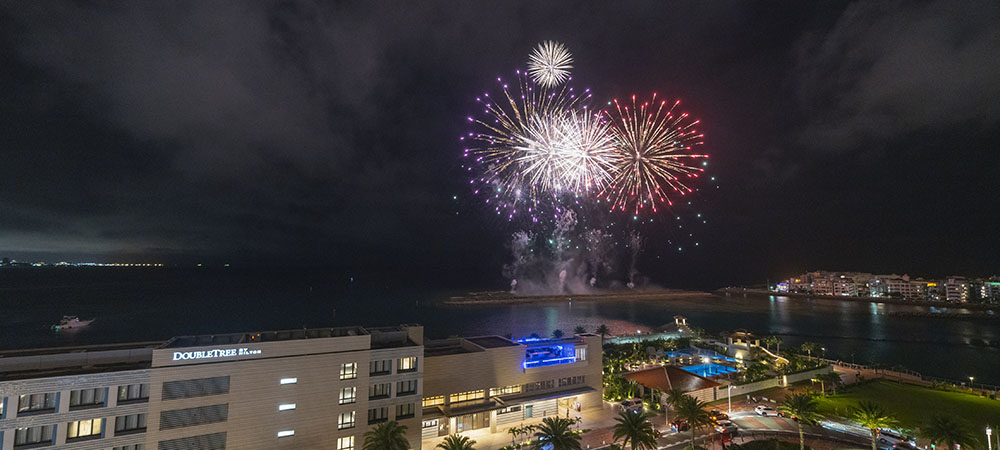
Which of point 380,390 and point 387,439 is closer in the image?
point 387,439

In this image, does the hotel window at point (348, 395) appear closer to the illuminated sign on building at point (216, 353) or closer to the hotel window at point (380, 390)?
the hotel window at point (380, 390)

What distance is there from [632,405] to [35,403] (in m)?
51.2

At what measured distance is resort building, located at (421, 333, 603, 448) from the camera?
4072 cm

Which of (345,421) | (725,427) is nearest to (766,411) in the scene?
(725,427)

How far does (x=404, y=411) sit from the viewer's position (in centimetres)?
3706

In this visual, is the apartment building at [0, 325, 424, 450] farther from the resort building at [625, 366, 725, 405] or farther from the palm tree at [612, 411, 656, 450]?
the resort building at [625, 366, 725, 405]

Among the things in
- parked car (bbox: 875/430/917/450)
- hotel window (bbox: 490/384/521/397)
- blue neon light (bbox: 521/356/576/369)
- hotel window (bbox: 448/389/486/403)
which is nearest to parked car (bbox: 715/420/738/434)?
parked car (bbox: 875/430/917/450)

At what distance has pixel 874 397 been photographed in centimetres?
5244

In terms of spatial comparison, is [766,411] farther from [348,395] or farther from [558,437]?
[348,395]

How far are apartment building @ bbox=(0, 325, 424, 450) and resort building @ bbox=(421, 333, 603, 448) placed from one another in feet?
11.7

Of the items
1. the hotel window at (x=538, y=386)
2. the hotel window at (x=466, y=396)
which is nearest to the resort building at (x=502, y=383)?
the hotel window at (x=466, y=396)

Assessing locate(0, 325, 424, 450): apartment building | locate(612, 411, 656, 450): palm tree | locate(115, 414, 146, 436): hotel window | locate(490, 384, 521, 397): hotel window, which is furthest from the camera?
locate(490, 384, 521, 397): hotel window

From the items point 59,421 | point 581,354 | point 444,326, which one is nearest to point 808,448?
point 581,354

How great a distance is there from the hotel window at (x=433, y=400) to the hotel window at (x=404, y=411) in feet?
11.7
